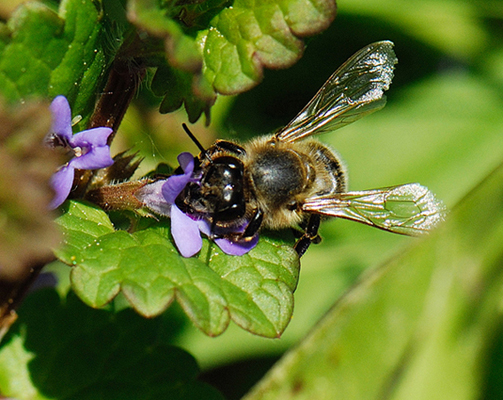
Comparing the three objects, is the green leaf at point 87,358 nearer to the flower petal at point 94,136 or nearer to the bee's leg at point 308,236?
the bee's leg at point 308,236

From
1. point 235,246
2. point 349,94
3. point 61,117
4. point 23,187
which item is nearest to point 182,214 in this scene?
point 235,246

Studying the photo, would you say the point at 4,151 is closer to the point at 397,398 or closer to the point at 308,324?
the point at 397,398

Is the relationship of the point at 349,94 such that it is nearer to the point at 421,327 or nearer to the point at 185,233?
the point at 421,327

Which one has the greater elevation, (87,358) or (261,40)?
(261,40)

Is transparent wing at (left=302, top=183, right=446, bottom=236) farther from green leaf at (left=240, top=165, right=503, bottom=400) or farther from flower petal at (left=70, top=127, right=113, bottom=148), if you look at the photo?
flower petal at (left=70, top=127, right=113, bottom=148)

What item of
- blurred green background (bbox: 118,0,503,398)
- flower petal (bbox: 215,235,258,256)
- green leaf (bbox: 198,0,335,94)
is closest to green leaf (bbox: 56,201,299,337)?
flower petal (bbox: 215,235,258,256)

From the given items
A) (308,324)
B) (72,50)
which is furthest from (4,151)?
(308,324)
